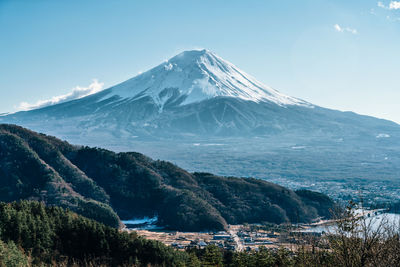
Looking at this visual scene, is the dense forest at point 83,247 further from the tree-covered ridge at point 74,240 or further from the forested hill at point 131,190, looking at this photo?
the forested hill at point 131,190

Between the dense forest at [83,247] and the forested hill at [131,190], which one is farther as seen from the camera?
the forested hill at [131,190]

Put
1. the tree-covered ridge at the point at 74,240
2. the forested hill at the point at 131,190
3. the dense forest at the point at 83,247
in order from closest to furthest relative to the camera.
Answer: the dense forest at the point at 83,247 < the tree-covered ridge at the point at 74,240 < the forested hill at the point at 131,190

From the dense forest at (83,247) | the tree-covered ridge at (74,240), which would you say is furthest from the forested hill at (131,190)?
the dense forest at (83,247)

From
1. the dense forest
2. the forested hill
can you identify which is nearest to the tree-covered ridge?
the dense forest

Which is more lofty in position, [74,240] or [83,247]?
[74,240]

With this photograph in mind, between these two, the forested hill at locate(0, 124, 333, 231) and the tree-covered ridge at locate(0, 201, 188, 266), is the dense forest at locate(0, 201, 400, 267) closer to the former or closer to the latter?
the tree-covered ridge at locate(0, 201, 188, 266)

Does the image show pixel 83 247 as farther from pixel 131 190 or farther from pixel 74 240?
pixel 131 190

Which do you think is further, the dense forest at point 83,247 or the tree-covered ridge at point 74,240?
the tree-covered ridge at point 74,240

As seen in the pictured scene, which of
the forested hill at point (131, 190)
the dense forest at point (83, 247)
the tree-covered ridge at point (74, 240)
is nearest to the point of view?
the dense forest at point (83, 247)

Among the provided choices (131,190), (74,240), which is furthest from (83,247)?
(131,190)
